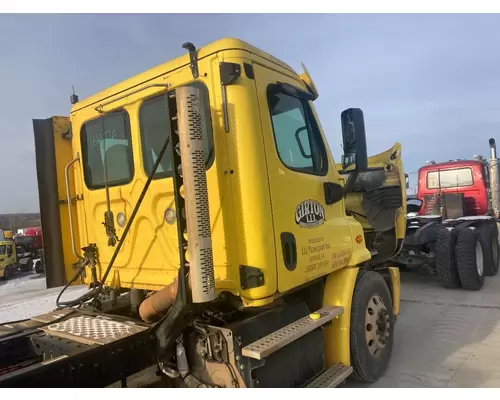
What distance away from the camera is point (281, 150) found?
3062 millimetres

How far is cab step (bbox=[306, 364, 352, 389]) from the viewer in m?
3.03

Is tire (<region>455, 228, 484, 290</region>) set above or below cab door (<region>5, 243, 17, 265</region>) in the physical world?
below

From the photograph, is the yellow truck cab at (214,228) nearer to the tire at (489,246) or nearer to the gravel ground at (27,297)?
the gravel ground at (27,297)

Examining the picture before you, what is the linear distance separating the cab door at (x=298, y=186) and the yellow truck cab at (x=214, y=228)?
15 millimetres

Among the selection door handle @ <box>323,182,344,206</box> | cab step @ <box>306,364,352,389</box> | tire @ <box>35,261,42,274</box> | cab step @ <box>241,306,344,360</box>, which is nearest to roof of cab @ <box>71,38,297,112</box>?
door handle @ <box>323,182,344,206</box>

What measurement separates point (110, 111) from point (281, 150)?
1.47m

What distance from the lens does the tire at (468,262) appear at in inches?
274

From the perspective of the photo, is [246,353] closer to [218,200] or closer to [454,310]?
[218,200]

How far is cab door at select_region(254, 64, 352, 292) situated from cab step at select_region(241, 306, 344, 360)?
31 centimetres

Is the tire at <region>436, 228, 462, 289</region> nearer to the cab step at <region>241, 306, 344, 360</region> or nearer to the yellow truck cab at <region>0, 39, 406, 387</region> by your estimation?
the yellow truck cab at <region>0, 39, 406, 387</region>

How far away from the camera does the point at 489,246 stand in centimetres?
825

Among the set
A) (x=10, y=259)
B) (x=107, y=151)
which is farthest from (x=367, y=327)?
(x=10, y=259)

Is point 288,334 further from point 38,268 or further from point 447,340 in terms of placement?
point 38,268

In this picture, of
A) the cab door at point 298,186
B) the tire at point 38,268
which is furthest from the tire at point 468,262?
the tire at point 38,268
